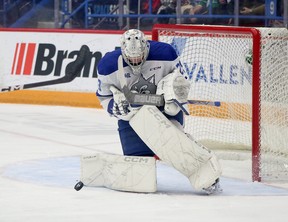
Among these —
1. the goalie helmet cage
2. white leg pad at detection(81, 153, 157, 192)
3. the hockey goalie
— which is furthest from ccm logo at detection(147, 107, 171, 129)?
the goalie helmet cage

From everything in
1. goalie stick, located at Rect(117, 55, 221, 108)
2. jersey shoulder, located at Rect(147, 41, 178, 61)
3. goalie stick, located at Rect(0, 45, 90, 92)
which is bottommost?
goalie stick, located at Rect(0, 45, 90, 92)

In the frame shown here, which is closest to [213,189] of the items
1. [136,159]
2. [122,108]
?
[136,159]

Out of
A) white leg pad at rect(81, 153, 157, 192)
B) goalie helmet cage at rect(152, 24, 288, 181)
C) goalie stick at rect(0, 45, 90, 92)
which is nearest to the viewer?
white leg pad at rect(81, 153, 157, 192)

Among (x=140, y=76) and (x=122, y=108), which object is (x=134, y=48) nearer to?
(x=140, y=76)

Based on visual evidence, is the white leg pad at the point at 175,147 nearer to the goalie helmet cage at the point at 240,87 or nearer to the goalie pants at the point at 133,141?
the goalie pants at the point at 133,141

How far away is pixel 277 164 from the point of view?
6848 millimetres

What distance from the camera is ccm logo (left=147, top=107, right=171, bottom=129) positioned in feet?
19.9

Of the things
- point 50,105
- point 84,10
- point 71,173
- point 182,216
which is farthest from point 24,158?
point 84,10

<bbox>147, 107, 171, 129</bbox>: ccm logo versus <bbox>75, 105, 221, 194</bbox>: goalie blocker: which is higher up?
<bbox>147, 107, 171, 129</bbox>: ccm logo

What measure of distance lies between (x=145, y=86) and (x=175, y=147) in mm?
484

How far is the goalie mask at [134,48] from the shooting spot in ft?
20.2

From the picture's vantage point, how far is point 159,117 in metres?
6.08

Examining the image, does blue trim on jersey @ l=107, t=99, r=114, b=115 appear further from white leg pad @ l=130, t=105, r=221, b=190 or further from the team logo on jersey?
white leg pad @ l=130, t=105, r=221, b=190

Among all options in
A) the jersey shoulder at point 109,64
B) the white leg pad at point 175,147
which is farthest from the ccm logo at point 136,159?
the jersey shoulder at point 109,64
